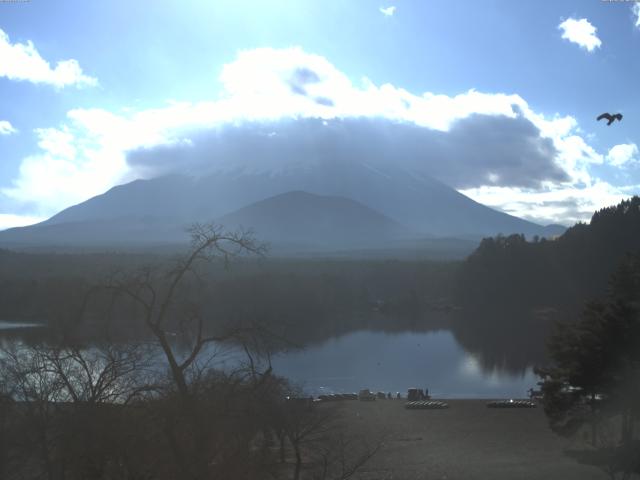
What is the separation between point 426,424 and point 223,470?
11.9 metres

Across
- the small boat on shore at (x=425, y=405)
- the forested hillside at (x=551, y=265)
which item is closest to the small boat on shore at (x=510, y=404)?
the small boat on shore at (x=425, y=405)

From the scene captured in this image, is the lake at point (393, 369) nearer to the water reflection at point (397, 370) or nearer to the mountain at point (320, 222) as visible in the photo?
the water reflection at point (397, 370)

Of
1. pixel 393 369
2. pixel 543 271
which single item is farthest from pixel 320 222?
pixel 393 369

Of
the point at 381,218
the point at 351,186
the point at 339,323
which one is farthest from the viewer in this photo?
the point at 351,186

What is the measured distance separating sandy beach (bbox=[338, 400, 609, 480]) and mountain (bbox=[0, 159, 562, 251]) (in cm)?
9197

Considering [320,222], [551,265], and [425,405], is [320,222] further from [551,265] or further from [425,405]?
[425,405]

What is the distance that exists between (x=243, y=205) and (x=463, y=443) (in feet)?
396

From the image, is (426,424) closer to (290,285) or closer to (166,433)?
(166,433)

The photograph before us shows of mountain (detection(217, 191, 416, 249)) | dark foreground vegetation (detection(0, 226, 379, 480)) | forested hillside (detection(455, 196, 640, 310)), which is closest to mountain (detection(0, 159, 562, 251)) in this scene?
mountain (detection(217, 191, 416, 249))

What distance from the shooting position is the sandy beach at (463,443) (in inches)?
386

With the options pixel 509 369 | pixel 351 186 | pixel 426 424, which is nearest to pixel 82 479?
pixel 426 424

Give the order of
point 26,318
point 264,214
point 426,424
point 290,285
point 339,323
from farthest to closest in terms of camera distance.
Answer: point 264,214 → point 290,285 → point 339,323 → point 26,318 → point 426,424

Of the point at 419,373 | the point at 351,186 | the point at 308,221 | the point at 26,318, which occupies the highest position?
the point at 351,186

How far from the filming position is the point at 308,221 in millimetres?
A: 128875
